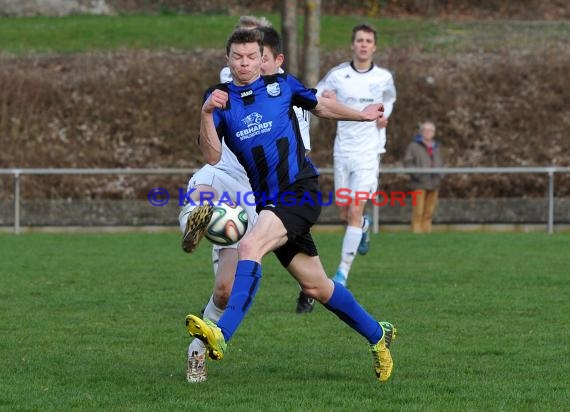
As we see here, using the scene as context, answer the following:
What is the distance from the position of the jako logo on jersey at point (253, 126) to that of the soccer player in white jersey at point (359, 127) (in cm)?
457

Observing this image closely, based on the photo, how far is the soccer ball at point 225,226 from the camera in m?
6.54

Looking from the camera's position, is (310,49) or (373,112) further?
(310,49)

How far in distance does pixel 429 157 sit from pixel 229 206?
13238mm

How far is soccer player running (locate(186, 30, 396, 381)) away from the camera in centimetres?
647

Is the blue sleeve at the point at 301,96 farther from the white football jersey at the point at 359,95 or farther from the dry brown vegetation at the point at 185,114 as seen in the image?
the dry brown vegetation at the point at 185,114

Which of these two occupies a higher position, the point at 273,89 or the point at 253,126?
the point at 273,89

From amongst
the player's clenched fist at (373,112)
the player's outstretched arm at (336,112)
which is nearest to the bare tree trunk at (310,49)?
the player's clenched fist at (373,112)

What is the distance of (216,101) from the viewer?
6391 mm

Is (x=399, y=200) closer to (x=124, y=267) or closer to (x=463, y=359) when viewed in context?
(x=124, y=267)

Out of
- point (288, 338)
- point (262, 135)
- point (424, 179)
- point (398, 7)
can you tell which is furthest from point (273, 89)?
point (398, 7)

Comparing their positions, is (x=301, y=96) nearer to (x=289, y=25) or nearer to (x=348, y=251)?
(x=348, y=251)

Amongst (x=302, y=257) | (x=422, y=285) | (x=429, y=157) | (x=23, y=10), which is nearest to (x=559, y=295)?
(x=422, y=285)

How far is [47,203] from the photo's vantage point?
67.5 feet

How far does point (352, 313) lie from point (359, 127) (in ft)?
16.7
